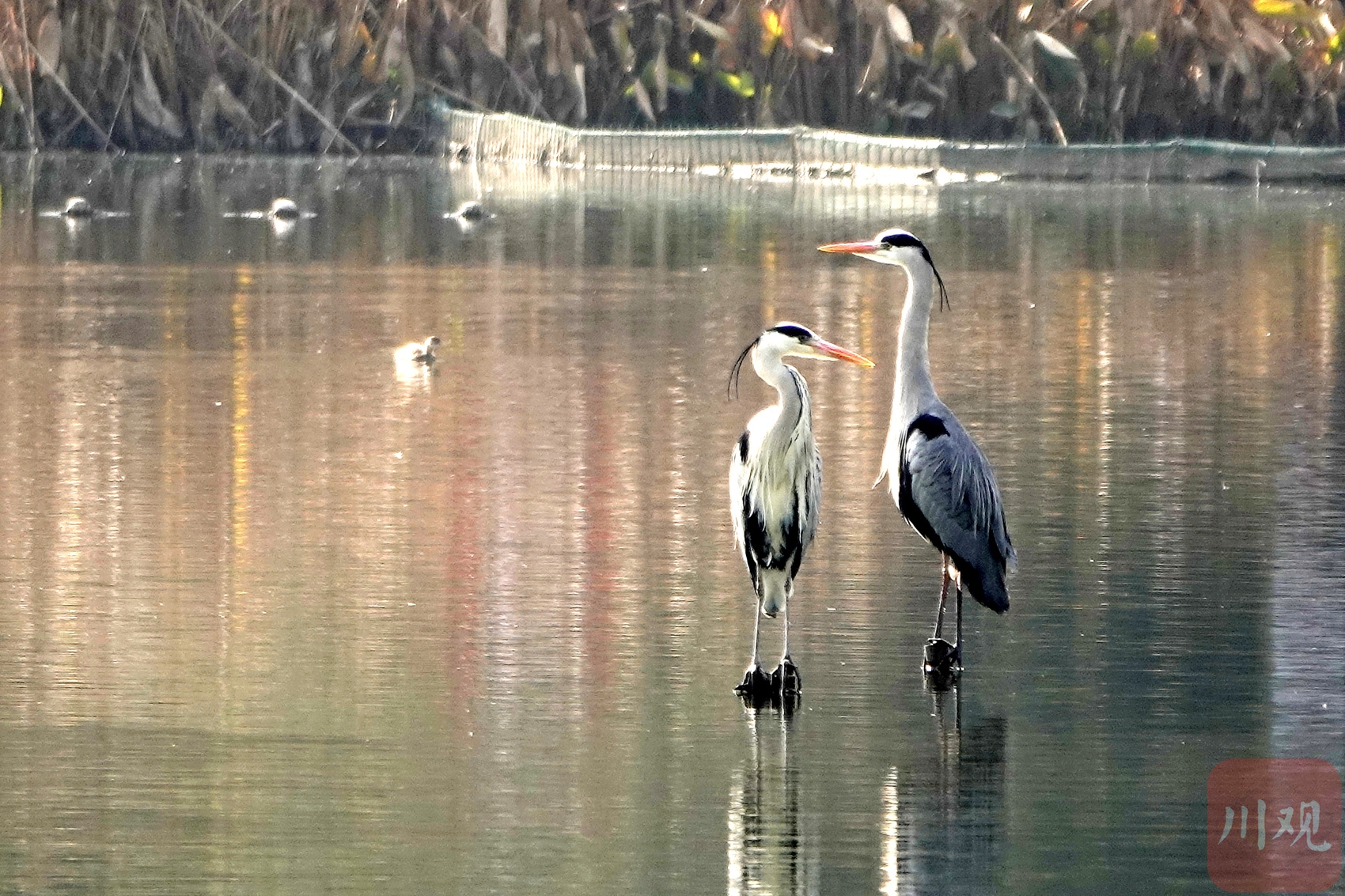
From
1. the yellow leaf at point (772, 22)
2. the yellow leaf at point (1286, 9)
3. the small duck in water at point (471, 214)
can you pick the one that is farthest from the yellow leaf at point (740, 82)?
the small duck in water at point (471, 214)

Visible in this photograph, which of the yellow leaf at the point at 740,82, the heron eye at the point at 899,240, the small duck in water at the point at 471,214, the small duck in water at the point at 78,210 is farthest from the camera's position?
the yellow leaf at the point at 740,82

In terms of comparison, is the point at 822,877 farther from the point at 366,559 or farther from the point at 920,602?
the point at 366,559

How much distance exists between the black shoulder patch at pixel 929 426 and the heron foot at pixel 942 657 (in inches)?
28.7

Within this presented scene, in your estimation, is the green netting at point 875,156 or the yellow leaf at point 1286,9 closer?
the green netting at point 875,156

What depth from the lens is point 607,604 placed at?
10.2 metres

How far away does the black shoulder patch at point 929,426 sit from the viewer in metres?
9.31

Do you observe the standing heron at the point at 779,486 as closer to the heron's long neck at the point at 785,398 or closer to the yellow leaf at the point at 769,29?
the heron's long neck at the point at 785,398

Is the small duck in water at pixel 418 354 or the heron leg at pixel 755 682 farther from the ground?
the small duck in water at pixel 418 354

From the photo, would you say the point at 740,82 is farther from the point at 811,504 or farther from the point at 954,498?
the point at 811,504

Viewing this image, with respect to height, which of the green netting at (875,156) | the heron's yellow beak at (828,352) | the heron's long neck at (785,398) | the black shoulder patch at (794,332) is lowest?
→ the heron's long neck at (785,398)

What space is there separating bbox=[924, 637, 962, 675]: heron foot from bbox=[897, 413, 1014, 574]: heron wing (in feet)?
1.07

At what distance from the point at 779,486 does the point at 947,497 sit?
Answer: 2.14 ft

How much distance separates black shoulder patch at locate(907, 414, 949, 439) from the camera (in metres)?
9.31

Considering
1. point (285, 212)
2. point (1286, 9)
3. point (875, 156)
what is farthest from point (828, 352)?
point (1286, 9)
